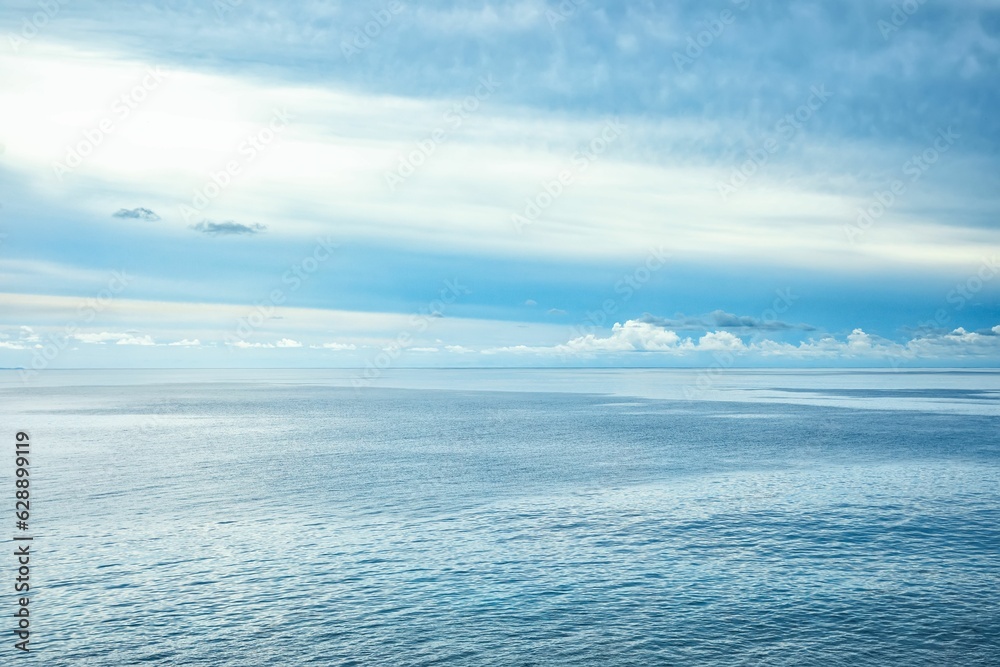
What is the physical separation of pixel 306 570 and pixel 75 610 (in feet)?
44.5

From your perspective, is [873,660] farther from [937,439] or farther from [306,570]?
[937,439]

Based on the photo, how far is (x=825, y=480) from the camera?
83.3 meters

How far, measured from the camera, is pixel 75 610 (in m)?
42.2

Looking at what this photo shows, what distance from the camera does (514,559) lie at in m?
52.7

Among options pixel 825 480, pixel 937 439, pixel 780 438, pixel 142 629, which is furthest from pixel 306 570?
pixel 937 439

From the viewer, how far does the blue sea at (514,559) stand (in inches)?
1497

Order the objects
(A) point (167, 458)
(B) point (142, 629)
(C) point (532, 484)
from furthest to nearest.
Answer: (A) point (167, 458)
(C) point (532, 484)
(B) point (142, 629)

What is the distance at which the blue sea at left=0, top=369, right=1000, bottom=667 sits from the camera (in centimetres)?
3803

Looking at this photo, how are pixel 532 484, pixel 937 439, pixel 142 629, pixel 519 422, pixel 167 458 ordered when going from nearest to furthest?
pixel 142 629, pixel 532 484, pixel 167 458, pixel 937 439, pixel 519 422

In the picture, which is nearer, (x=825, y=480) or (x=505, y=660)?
(x=505, y=660)

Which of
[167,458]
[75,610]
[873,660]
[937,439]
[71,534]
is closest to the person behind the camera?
[873,660]

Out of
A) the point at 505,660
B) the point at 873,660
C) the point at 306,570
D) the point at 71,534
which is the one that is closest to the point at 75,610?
the point at 306,570

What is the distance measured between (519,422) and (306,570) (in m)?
120

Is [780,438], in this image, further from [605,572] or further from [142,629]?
[142,629]
